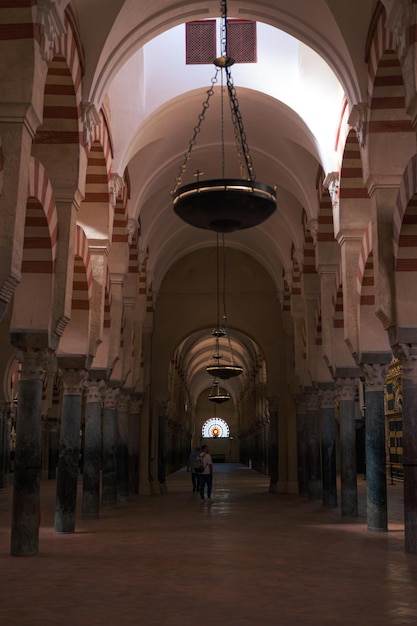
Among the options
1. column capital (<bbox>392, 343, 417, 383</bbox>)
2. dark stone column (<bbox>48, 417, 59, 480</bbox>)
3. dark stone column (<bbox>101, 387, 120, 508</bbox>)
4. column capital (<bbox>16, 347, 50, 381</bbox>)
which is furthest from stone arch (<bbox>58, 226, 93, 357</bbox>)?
dark stone column (<bbox>48, 417, 59, 480</bbox>)

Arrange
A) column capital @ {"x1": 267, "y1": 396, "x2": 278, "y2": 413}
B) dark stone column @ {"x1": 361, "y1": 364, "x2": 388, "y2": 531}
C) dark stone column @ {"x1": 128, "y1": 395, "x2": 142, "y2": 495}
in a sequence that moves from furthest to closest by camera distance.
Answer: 1. column capital @ {"x1": 267, "y1": 396, "x2": 278, "y2": 413}
2. dark stone column @ {"x1": 128, "y1": 395, "x2": 142, "y2": 495}
3. dark stone column @ {"x1": 361, "y1": 364, "x2": 388, "y2": 531}

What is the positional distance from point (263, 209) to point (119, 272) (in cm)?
520

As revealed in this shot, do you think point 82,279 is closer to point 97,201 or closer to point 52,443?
point 97,201

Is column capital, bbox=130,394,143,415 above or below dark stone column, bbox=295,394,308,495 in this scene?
above

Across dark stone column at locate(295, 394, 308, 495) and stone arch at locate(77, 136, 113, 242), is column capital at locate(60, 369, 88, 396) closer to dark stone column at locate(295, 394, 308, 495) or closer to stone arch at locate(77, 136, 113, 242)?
stone arch at locate(77, 136, 113, 242)

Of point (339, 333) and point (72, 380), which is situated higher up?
point (339, 333)

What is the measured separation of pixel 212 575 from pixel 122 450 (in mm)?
8715

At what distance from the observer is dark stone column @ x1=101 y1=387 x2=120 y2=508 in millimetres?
12539

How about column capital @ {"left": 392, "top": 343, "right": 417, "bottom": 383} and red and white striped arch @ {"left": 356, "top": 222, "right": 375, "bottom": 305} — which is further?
red and white striped arch @ {"left": 356, "top": 222, "right": 375, "bottom": 305}

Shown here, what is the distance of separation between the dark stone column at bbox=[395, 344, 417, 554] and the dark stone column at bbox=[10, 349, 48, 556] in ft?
12.4

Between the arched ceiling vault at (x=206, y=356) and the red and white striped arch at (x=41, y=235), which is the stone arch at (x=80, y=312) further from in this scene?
the arched ceiling vault at (x=206, y=356)

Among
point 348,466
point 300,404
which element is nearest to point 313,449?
point 300,404

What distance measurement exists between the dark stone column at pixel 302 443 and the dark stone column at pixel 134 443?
3.75 m

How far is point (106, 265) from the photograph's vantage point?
10375 millimetres
